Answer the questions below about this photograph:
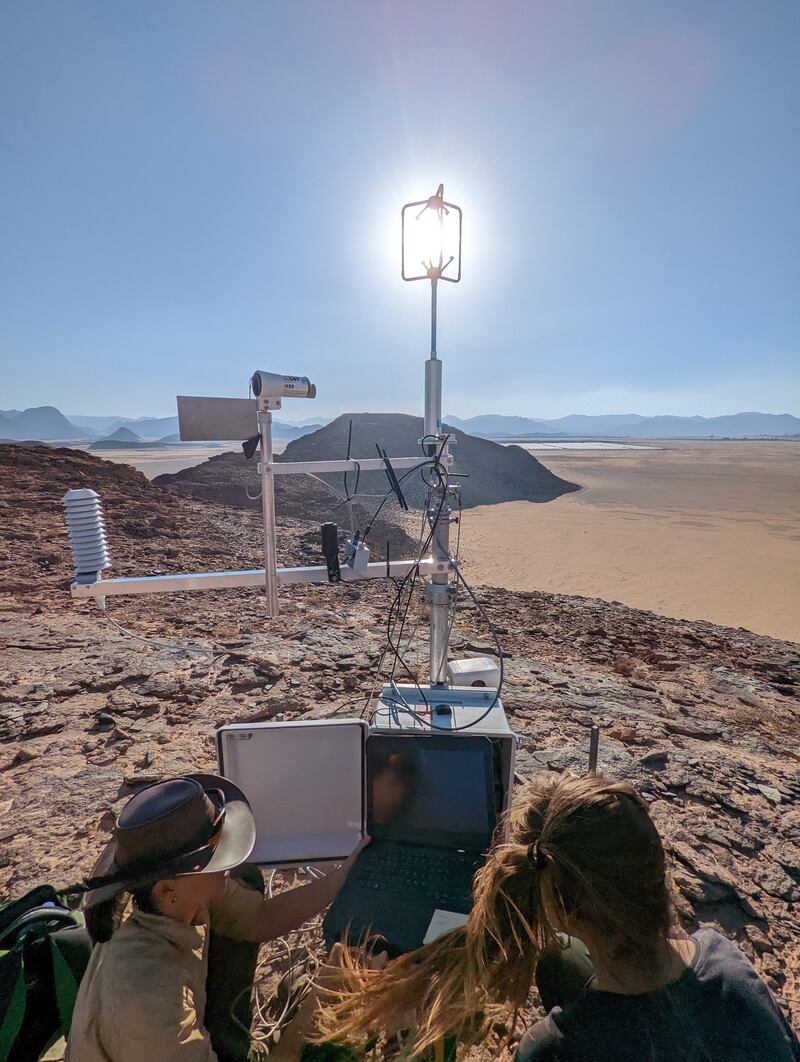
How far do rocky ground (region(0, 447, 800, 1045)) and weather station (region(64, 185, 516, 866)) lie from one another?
47.8 inches

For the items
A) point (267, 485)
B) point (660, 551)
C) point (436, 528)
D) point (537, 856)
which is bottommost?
point (660, 551)

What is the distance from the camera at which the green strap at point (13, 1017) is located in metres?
1.52

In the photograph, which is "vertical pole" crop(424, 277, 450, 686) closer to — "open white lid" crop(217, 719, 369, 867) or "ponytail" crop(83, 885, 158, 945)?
"open white lid" crop(217, 719, 369, 867)

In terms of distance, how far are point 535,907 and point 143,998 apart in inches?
37.8

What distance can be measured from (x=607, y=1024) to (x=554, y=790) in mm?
480

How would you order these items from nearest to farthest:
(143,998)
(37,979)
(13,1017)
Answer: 1. (143,998)
2. (13,1017)
3. (37,979)

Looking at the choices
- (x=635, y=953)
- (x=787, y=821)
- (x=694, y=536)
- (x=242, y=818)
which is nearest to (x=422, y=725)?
(x=242, y=818)

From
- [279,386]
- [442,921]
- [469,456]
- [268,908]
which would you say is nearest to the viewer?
[442,921]

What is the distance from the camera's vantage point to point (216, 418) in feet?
10.4

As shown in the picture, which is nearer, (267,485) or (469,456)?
(267,485)

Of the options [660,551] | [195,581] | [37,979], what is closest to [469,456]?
[660,551]

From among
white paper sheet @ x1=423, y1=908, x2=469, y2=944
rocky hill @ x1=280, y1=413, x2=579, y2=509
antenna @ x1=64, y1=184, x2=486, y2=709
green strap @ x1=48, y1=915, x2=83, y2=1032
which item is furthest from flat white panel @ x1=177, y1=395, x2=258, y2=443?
rocky hill @ x1=280, y1=413, x2=579, y2=509

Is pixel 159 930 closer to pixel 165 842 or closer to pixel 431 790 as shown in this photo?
pixel 165 842

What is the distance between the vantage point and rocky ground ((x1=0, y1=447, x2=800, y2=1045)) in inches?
118
